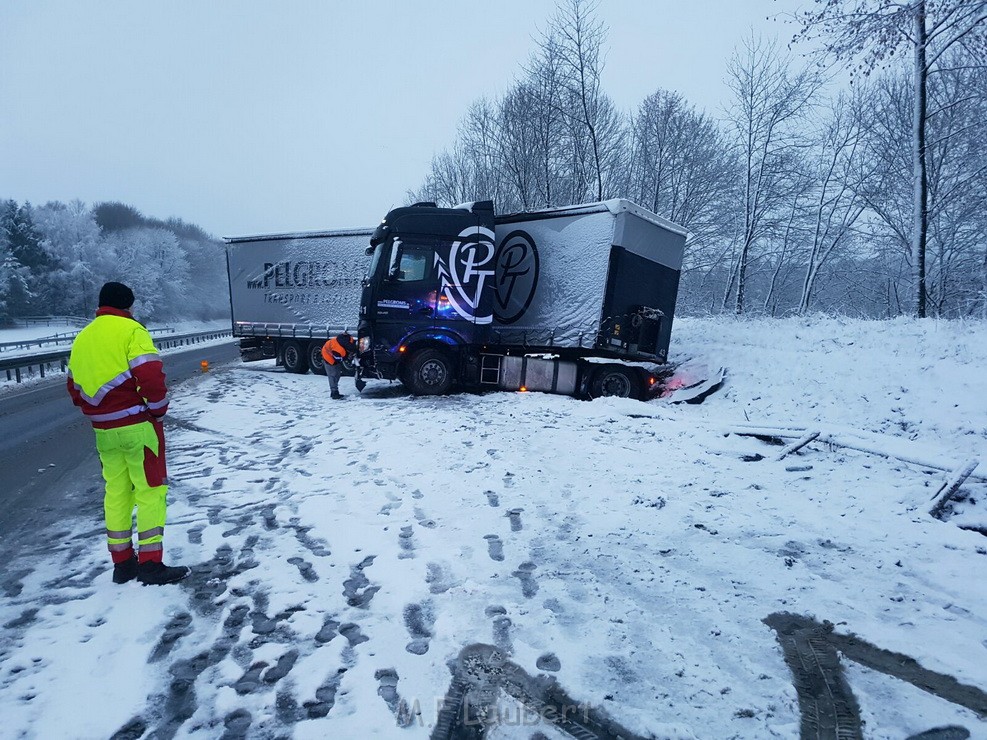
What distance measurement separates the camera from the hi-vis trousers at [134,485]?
11.4ft

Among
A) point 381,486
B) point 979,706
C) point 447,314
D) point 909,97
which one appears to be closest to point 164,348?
point 447,314

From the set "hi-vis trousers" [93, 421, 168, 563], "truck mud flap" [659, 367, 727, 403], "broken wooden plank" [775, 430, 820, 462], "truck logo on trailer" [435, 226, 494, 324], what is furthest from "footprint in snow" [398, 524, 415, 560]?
"truck mud flap" [659, 367, 727, 403]

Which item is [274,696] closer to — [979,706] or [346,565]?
[346,565]

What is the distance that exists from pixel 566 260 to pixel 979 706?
8.60 m

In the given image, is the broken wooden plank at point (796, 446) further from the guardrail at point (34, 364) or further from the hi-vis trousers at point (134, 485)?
the guardrail at point (34, 364)

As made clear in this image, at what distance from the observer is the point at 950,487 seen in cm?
426

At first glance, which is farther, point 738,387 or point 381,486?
point 738,387

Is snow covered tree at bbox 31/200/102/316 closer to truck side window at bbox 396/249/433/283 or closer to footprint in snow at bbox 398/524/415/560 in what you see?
truck side window at bbox 396/249/433/283

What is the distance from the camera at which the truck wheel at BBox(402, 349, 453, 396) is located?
10.6 meters

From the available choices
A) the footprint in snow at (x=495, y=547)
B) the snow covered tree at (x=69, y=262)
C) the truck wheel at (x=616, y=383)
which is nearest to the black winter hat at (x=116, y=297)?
the footprint in snow at (x=495, y=547)

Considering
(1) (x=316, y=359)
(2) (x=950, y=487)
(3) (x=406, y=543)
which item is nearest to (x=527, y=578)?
(3) (x=406, y=543)

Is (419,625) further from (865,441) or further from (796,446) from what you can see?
(865,441)

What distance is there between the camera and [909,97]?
62.7 feet

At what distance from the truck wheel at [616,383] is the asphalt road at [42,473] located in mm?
7834
